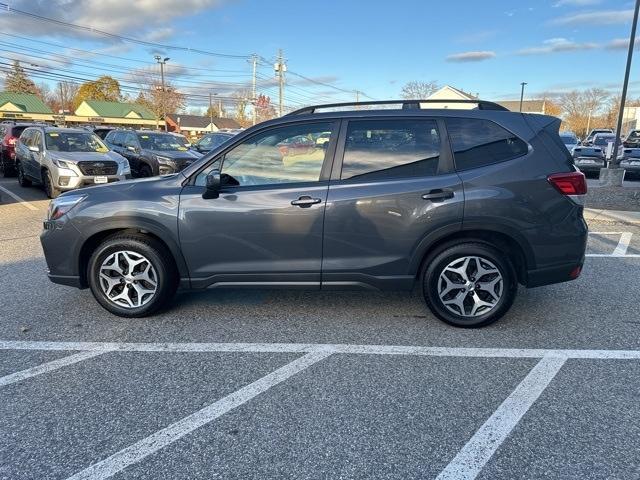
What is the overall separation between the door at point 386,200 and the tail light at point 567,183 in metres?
0.79

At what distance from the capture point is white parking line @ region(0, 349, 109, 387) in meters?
3.23

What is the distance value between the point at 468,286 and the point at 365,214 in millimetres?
1111

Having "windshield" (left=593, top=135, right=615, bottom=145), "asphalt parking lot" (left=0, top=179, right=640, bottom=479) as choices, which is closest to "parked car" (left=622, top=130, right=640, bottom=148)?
"windshield" (left=593, top=135, right=615, bottom=145)

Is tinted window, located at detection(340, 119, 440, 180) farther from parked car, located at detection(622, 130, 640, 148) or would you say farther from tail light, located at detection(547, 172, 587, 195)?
parked car, located at detection(622, 130, 640, 148)

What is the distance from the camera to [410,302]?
4727mm

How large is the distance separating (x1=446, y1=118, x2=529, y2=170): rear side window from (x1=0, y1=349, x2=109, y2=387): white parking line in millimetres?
3351

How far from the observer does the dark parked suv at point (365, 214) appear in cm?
390

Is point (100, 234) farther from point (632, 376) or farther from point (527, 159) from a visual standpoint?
point (632, 376)

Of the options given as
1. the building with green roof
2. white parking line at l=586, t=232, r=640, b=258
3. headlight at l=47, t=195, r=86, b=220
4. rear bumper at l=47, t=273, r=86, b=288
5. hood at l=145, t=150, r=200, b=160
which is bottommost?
white parking line at l=586, t=232, r=640, b=258

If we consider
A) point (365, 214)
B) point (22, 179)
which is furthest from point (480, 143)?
point (22, 179)

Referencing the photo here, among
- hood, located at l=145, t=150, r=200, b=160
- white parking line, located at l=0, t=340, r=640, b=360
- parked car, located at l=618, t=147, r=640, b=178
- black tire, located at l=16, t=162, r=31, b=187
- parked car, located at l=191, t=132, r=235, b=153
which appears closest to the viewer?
white parking line, located at l=0, t=340, r=640, b=360

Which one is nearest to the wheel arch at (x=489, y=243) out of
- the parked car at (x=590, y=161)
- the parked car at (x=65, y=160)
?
the parked car at (x=65, y=160)

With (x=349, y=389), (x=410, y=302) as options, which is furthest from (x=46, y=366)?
(x=410, y=302)

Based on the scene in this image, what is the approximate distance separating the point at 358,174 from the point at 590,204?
30.8 feet
